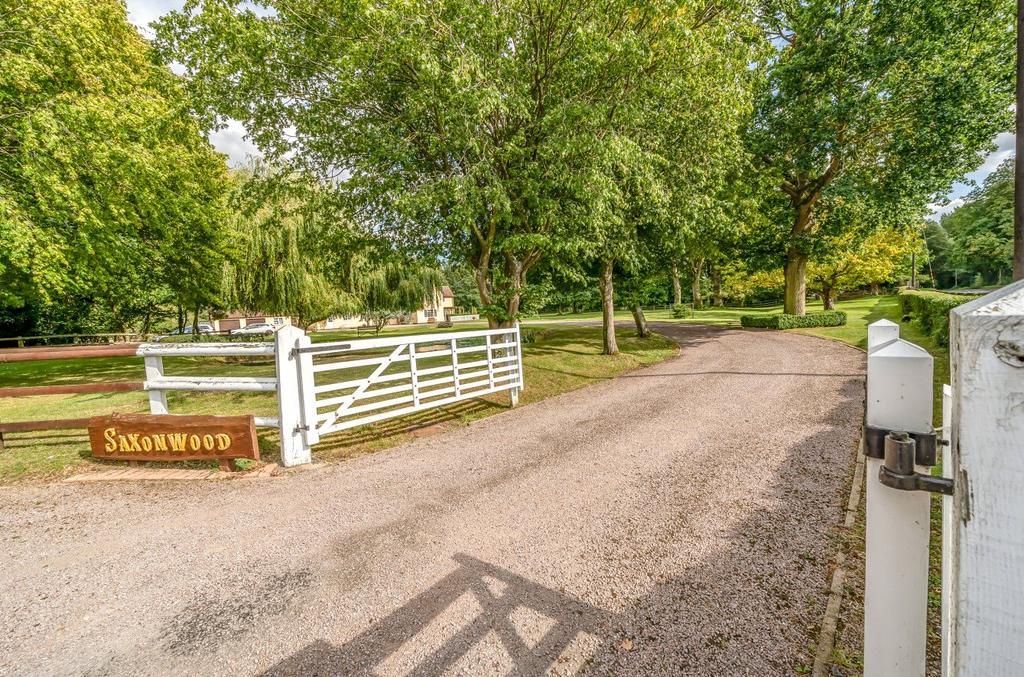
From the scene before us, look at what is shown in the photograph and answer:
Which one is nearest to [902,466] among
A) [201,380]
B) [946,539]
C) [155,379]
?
[946,539]

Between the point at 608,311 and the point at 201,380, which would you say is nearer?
the point at 201,380

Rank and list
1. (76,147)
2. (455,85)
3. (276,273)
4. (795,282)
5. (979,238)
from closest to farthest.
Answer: (455,85) → (76,147) → (276,273) → (795,282) → (979,238)

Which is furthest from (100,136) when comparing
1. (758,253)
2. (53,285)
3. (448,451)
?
(758,253)

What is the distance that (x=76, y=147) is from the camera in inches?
349

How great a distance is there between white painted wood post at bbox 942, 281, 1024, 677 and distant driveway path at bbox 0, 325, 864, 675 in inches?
65.7

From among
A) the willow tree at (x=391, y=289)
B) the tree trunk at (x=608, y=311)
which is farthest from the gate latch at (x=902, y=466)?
the willow tree at (x=391, y=289)

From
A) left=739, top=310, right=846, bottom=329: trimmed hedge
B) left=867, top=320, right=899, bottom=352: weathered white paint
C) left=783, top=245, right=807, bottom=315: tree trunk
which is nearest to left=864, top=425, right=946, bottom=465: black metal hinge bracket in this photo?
left=867, top=320, right=899, bottom=352: weathered white paint

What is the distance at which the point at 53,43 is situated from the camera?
9.16 meters

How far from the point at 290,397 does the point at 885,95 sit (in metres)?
20.1

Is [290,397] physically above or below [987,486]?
below

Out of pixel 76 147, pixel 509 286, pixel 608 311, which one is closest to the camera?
pixel 76 147

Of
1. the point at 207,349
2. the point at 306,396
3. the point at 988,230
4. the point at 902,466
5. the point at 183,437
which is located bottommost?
the point at 183,437

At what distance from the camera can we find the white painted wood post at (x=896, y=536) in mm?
1174

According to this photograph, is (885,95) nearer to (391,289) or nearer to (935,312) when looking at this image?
(935,312)
